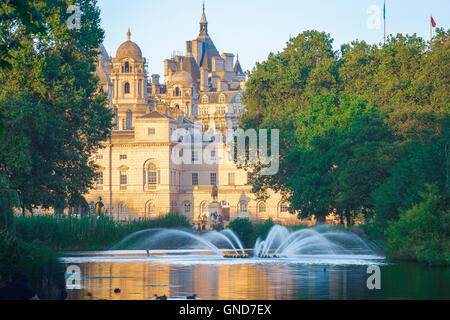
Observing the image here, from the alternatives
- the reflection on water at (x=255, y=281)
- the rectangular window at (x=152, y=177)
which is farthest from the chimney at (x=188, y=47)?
the reflection on water at (x=255, y=281)

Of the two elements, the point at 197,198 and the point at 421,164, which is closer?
the point at 421,164

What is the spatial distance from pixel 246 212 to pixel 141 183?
14.3 metres

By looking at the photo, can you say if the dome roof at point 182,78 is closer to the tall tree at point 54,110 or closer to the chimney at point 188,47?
the chimney at point 188,47

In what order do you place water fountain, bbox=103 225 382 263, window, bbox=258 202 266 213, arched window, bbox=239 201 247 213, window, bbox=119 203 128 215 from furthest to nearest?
arched window, bbox=239 201 247 213 < window, bbox=119 203 128 215 < window, bbox=258 202 266 213 < water fountain, bbox=103 225 382 263

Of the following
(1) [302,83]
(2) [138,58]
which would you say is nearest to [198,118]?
(2) [138,58]

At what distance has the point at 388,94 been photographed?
60625 mm

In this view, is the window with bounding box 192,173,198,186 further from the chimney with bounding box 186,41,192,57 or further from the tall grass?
the chimney with bounding box 186,41,192,57

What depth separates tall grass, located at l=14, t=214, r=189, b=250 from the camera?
40500 mm

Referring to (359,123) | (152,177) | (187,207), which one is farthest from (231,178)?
(359,123)

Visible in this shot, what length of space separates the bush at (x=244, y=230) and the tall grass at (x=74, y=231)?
5.79 metres

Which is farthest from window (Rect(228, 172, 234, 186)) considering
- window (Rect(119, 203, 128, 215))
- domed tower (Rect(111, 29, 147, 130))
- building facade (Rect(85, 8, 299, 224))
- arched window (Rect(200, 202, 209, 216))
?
domed tower (Rect(111, 29, 147, 130))

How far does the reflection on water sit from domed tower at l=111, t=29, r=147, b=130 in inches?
4617

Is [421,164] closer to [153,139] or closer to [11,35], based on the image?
[11,35]

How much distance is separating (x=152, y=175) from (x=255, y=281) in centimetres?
8476
